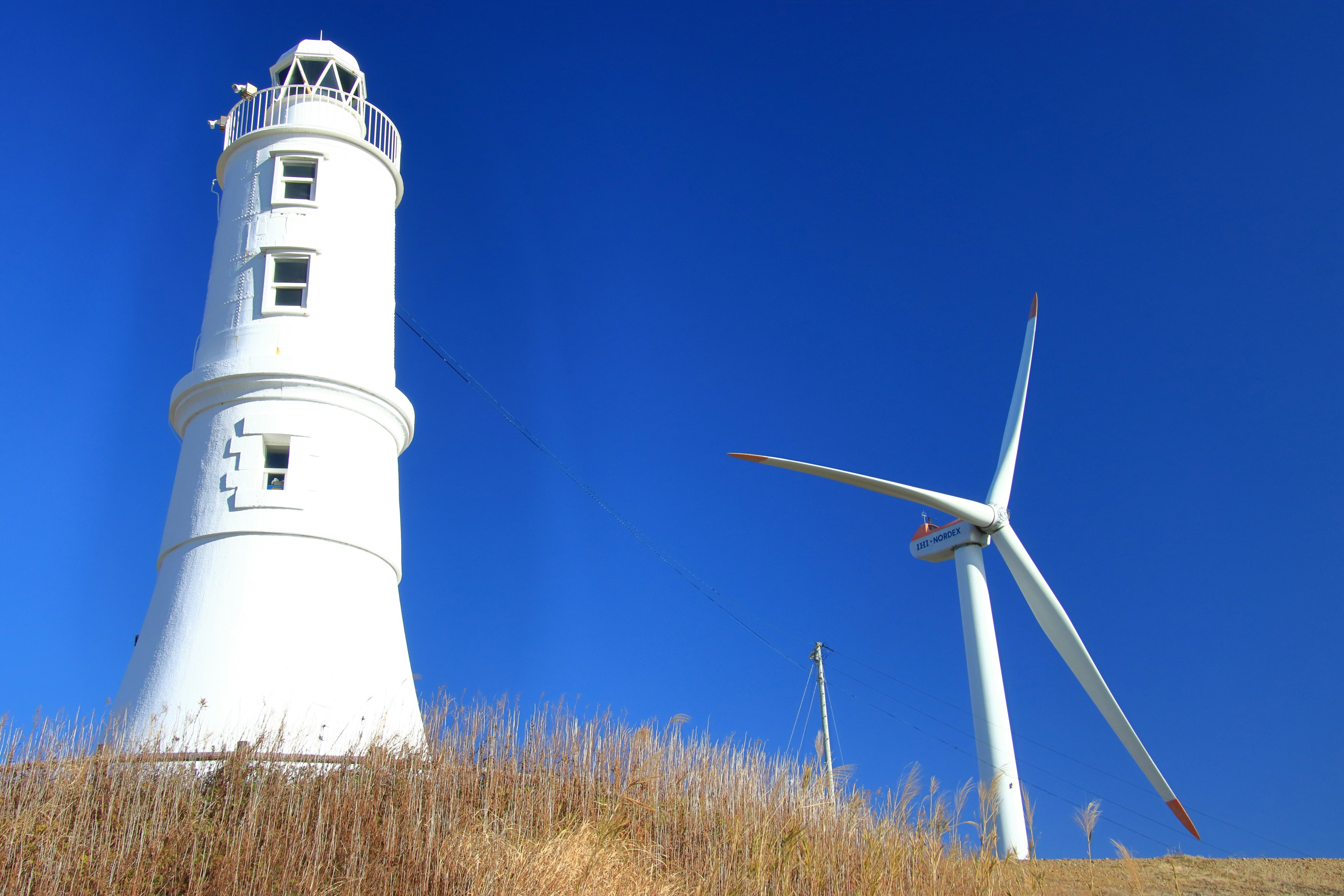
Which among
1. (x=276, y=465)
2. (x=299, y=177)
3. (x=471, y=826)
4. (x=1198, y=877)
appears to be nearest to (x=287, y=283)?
(x=299, y=177)

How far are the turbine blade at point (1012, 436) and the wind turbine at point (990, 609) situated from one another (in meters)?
0.02

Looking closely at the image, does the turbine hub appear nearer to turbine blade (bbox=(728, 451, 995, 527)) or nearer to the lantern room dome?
turbine blade (bbox=(728, 451, 995, 527))

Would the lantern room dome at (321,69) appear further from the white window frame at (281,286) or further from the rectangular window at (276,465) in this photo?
the rectangular window at (276,465)

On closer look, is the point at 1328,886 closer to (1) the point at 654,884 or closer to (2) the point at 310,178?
(1) the point at 654,884

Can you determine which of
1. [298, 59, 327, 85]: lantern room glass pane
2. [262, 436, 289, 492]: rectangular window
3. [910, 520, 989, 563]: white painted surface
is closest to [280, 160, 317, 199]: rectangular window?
[298, 59, 327, 85]: lantern room glass pane

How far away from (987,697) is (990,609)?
2.69m

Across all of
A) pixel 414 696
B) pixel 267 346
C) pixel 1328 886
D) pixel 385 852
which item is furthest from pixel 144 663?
pixel 1328 886

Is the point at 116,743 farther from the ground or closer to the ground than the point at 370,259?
closer to the ground

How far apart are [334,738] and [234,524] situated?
4.00 metres

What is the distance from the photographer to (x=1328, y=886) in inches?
586

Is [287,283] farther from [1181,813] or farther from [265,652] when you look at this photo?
[1181,813]

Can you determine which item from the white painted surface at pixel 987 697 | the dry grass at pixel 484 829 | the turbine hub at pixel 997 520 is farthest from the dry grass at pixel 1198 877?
the turbine hub at pixel 997 520

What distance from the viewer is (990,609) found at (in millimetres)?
25469

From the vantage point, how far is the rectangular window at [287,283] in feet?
63.0
